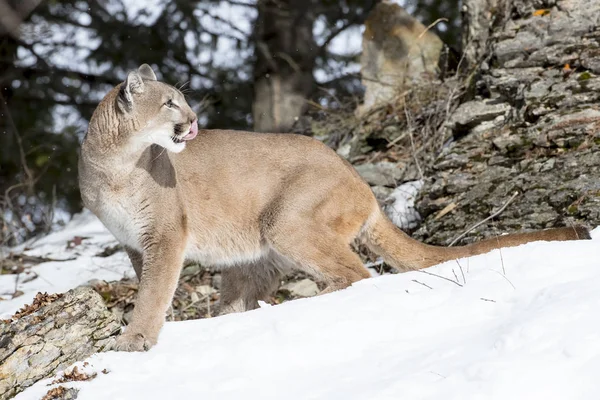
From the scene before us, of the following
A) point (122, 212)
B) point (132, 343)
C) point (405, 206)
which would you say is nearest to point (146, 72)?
point (122, 212)

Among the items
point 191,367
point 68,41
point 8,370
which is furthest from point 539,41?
point 68,41

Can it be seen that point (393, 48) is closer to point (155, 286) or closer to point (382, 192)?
point (382, 192)

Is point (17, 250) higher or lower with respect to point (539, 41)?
lower

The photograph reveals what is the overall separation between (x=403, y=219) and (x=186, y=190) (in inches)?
82.1

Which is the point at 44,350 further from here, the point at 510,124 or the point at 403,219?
the point at 510,124

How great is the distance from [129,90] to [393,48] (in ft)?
14.9

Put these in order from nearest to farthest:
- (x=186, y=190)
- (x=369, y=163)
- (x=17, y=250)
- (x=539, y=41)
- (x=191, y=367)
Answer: (x=191, y=367) → (x=186, y=190) → (x=539, y=41) → (x=369, y=163) → (x=17, y=250)

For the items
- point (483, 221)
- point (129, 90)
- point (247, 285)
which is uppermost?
point (129, 90)

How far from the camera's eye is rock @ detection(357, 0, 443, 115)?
8.93 metres

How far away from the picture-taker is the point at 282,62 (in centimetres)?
1042

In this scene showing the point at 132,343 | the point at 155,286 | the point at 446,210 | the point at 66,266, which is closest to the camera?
the point at 132,343

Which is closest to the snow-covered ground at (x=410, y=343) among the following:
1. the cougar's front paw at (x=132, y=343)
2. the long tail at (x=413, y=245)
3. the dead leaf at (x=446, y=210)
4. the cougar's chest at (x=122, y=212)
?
the cougar's front paw at (x=132, y=343)

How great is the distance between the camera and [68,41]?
11.0 meters

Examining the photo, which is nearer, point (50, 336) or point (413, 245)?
point (50, 336)
